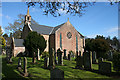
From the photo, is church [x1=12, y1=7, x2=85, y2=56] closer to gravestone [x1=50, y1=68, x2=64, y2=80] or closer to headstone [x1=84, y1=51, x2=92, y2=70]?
headstone [x1=84, y1=51, x2=92, y2=70]

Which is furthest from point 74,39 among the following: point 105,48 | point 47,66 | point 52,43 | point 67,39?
point 47,66

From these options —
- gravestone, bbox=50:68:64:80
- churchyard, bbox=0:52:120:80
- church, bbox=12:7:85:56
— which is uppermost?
church, bbox=12:7:85:56

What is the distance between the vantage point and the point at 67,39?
2845cm

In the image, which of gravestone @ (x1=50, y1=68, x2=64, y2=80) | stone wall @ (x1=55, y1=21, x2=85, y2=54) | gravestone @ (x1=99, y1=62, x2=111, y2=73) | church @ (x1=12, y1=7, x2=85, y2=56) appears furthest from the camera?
stone wall @ (x1=55, y1=21, x2=85, y2=54)

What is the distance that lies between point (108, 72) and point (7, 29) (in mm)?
39023

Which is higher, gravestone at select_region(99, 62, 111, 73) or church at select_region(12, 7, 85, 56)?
church at select_region(12, 7, 85, 56)

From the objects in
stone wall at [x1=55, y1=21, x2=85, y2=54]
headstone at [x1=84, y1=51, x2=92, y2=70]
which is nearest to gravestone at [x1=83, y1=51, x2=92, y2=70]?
headstone at [x1=84, y1=51, x2=92, y2=70]

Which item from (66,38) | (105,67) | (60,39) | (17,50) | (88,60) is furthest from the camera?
(66,38)

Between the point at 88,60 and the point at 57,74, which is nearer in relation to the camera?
the point at 57,74

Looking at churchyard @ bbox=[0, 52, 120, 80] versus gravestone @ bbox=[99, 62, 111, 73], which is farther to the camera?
gravestone @ bbox=[99, 62, 111, 73]

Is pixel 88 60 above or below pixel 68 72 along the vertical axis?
above

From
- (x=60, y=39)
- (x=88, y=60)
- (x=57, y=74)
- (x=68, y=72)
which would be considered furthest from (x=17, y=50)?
(x=57, y=74)

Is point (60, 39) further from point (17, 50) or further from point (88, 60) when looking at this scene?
point (88, 60)

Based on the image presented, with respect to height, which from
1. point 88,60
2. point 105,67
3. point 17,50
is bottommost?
point 105,67
